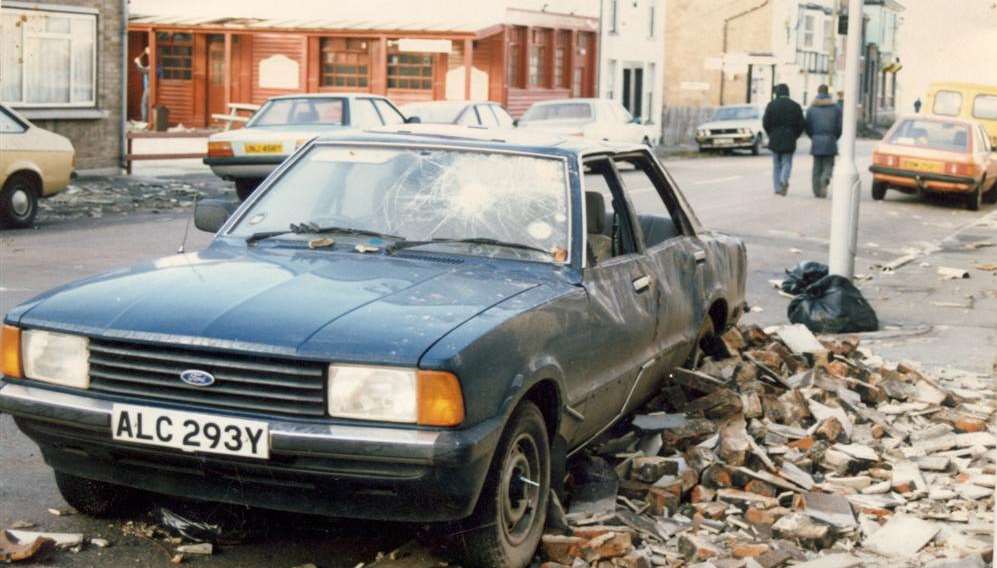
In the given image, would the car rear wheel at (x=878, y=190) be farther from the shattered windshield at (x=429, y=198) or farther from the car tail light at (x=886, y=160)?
the shattered windshield at (x=429, y=198)

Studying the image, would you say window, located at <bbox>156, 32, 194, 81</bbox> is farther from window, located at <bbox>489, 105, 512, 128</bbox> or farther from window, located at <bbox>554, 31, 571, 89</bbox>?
window, located at <bbox>489, 105, 512, 128</bbox>

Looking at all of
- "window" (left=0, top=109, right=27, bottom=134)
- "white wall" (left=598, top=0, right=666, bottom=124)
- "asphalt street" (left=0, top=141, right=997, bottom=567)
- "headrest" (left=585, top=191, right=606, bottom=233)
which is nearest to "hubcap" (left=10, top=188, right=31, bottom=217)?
"asphalt street" (left=0, top=141, right=997, bottom=567)

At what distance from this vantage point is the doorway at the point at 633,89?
52.9 m

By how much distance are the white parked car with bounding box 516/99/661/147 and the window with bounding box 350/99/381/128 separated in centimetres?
799

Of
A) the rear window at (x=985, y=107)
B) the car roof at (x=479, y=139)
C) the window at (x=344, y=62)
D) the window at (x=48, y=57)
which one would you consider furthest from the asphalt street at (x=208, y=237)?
the window at (x=344, y=62)

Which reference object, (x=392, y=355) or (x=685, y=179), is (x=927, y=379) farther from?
(x=685, y=179)

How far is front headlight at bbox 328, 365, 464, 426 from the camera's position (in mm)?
4605

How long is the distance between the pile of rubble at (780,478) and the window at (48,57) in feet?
64.7

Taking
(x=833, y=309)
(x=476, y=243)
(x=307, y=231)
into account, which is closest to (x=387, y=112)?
(x=833, y=309)

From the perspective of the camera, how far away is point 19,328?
5.09 m

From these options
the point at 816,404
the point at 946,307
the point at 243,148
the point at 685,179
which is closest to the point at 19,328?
the point at 816,404

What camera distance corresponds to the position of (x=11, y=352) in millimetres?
5117

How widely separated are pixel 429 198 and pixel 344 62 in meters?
38.3

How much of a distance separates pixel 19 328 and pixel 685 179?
26.7 meters
